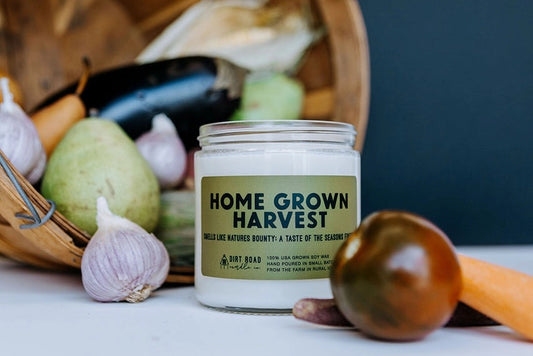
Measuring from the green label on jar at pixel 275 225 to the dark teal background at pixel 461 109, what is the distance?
604mm

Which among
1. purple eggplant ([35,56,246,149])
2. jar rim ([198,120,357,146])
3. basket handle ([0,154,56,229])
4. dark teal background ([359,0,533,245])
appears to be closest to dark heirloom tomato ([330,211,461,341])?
jar rim ([198,120,357,146])

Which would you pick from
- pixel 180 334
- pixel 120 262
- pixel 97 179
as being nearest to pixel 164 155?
pixel 97 179

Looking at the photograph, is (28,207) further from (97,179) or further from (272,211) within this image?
(272,211)

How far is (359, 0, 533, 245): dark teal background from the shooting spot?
1.07 m

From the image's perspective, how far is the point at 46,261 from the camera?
71cm

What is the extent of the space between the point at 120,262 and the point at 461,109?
0.73 meters

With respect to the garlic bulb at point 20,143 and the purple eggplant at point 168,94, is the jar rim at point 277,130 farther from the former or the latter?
the purple eggplant at point 168,94

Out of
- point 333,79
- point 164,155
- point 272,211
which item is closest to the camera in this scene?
point 272,211

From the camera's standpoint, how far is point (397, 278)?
388 millimetres

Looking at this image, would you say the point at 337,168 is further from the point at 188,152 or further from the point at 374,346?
the point at 188,152

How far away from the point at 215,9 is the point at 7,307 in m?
0.65

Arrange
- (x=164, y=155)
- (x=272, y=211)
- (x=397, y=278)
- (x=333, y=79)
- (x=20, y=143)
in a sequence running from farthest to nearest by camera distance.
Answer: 1. (x=333, y=79)
2. (x=164, y=155)
3. (x=20, y=143)
4. (x=272, y=211)
5. (x=397, y=278)

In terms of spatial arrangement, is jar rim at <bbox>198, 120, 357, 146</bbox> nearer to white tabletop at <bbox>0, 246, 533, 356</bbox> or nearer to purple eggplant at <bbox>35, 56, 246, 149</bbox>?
white tabletop at <bbox>0, 246, 533, 356</bbox>

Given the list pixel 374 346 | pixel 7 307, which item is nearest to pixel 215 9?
pixel 7 307
